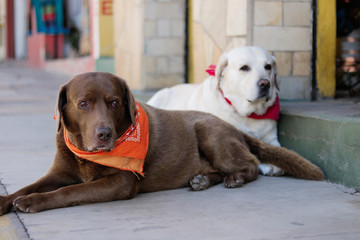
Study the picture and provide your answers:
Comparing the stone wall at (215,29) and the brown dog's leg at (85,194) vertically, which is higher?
the stone wall at (215,29)

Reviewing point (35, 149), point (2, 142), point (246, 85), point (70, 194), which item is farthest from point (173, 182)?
point (2, 142)

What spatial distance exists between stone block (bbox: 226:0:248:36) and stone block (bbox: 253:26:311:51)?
157 millimetres

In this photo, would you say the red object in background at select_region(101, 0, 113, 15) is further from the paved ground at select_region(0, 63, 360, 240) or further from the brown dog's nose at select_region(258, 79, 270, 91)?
the brown dog's nose at select_region(258, 79, 270, 91)

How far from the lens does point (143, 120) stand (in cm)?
354

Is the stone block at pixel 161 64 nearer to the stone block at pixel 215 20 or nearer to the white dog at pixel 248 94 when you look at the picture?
the stone block at pixel 215 20

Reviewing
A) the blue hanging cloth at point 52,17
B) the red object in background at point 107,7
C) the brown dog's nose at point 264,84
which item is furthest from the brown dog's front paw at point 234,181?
the blue hanging cloth at point 52,17

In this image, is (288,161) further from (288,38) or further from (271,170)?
(288,38)

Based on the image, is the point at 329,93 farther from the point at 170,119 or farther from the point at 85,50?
the point at 85,50

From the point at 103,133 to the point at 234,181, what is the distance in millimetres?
1146

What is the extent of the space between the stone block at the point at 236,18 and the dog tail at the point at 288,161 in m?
1.56

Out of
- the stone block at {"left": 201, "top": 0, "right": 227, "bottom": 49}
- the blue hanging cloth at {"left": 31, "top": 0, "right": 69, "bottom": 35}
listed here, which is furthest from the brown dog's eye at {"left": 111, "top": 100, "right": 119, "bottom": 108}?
the blue hanging cloth at {"left": 31, "top": 0, "right": 69, "bottom": 35}

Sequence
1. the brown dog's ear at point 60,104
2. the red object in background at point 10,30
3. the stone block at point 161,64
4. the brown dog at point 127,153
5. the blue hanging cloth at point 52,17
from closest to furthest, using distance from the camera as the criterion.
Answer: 1. the brown dog at point 127,153
2. the brown dog's ear at point 60,104
3. the stone block at point 161,64
4. the blue hanging cloth at point 52,17
5. the red object in background at point 10,30

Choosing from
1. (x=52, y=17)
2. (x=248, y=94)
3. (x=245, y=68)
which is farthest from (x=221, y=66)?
(x=52, y=17)

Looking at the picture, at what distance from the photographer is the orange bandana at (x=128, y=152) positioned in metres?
3.28
